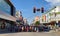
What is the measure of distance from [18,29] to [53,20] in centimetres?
5645

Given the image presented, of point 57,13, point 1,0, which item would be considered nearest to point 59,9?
point 57,13

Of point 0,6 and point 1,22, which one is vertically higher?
point 0,6

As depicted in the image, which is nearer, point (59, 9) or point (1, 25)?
point (1, 25)

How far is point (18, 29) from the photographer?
176 feet

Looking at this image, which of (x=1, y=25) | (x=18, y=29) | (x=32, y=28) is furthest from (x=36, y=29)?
(x=1, y=25)

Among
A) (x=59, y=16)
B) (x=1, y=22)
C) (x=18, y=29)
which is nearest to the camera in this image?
(x=18, y=29)

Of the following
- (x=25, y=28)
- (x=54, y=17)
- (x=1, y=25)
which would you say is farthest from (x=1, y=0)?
(x=54, y=17)

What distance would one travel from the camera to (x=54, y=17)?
354 feet

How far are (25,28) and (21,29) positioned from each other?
1.12 m

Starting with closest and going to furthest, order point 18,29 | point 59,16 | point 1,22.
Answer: point 18,29, point 1,22, point 59,16

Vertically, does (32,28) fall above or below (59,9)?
below

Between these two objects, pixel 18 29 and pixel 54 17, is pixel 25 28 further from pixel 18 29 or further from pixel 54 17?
pixel 54 17

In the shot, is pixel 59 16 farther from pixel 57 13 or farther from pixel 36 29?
pixel 36 29

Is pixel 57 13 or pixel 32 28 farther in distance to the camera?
pixel 57 13
